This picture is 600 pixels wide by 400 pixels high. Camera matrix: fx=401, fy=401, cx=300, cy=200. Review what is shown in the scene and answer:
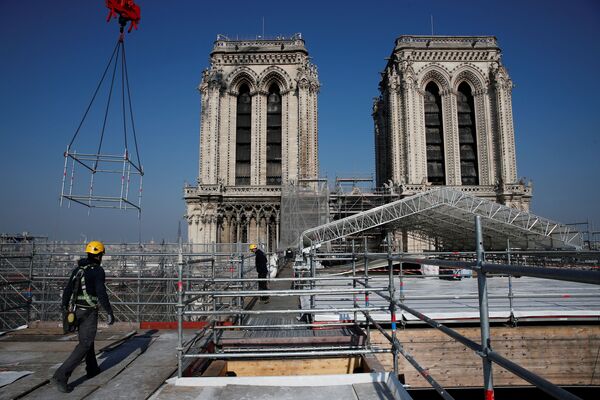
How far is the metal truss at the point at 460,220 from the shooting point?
25766 mm

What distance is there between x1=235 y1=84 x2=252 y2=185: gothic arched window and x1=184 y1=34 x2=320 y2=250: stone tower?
0.31ft

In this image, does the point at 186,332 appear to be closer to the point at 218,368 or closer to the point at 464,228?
the point at 218,368

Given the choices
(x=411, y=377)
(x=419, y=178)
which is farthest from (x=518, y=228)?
(x=411, y=377)

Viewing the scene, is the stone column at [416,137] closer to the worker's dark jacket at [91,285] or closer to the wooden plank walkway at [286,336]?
the wooden plank walkway at [286,336]

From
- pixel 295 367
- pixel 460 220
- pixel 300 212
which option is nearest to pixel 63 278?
pixel 295 367

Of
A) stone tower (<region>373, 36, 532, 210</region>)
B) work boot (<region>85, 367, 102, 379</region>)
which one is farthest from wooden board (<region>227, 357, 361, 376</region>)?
stone tower (<region>373, 36, 532, 210</region>)

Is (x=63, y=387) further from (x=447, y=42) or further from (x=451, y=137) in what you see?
(x=447, y=42)

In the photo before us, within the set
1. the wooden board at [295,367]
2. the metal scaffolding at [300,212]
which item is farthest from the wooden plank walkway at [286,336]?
the metal scaffolding at [300,212]

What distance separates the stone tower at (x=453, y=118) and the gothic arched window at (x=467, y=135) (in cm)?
9

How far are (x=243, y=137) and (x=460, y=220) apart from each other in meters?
20.9

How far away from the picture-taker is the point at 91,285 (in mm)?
5066

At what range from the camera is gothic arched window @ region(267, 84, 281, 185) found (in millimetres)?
37719

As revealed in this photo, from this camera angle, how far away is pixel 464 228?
1133 inches

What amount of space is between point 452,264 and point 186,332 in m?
5.87
